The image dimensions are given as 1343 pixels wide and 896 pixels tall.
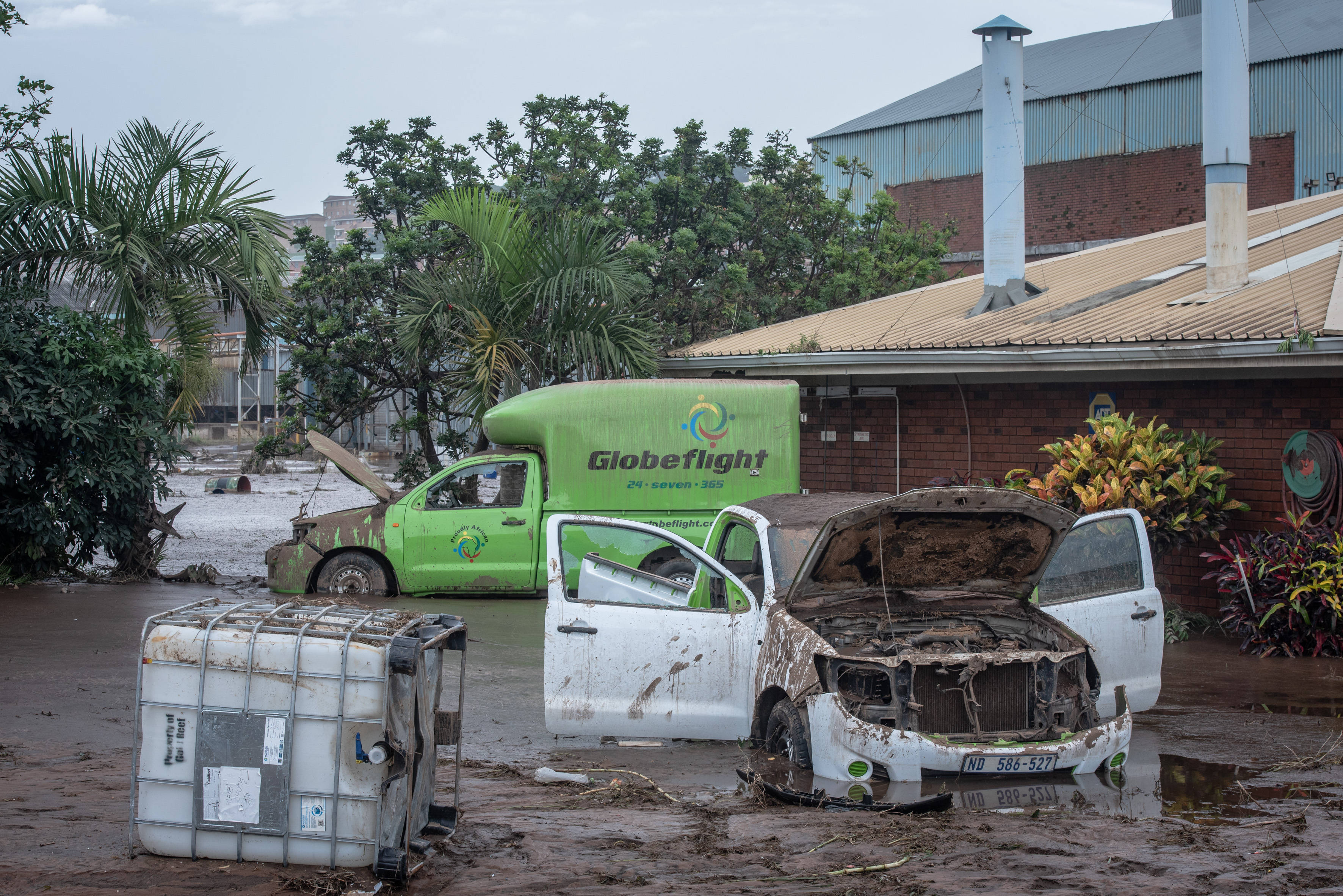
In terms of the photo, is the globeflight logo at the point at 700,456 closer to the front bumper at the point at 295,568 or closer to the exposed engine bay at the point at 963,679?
the front bumper at the point at 295,568

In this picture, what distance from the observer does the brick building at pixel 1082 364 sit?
409 inches

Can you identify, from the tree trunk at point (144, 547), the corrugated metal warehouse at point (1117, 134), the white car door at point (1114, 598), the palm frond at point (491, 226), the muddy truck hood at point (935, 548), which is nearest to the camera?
the muddy truck hood at point (935, 548)

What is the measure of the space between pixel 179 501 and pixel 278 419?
7231mm

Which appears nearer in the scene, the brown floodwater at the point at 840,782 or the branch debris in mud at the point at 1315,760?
the brown floodwater at the point at 840,782

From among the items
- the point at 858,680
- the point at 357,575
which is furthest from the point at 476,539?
the point at 858,680

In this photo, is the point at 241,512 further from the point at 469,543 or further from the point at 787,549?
the point at 787,549

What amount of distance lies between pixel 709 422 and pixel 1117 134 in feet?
67.9

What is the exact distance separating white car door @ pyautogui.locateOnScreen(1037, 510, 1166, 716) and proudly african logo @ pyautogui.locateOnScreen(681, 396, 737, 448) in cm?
539

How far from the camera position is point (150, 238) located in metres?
13.0

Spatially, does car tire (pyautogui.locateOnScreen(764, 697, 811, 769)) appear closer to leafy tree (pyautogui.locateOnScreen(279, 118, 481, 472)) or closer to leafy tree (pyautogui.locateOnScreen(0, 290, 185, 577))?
leafy tree (pyautogui.locateOnScreen(0, 290, 185, 577))

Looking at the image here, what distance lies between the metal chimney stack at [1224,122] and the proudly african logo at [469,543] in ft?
26.6

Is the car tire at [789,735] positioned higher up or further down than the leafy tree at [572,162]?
further down

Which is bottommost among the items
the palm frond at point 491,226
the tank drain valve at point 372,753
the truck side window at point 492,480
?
the tank drain valve at point 372,753

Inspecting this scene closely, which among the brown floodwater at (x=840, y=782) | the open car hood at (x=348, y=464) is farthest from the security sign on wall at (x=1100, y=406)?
the open car hood at (x=348, y=464)
